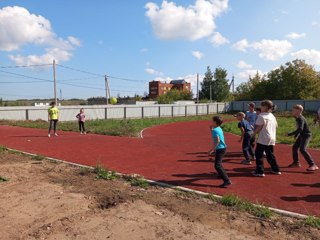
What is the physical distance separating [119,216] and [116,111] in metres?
35.4

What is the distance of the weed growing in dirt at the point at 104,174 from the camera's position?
823cm

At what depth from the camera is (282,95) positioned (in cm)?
6341

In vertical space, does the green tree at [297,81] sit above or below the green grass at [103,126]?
above

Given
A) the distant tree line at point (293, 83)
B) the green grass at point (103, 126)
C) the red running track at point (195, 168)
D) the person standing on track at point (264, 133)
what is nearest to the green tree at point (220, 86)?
the distant tree line at point (293, 83)

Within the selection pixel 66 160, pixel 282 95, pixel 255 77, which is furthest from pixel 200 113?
pixel 66 160

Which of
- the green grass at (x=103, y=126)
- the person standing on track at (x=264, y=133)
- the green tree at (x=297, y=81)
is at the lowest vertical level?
the green grass at (x=103, y=126)

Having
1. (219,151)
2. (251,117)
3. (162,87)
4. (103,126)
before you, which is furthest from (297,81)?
(162,87)

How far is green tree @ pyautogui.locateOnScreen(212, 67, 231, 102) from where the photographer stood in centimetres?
7950

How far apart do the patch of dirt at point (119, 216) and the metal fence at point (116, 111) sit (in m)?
25.3

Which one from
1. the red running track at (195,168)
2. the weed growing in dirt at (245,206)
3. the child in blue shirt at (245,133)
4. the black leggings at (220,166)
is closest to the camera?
the weed growing in dirt at (245,206)

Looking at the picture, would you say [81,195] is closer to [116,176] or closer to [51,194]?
[51,194]

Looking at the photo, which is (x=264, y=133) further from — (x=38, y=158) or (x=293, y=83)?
(x=293, y=83)

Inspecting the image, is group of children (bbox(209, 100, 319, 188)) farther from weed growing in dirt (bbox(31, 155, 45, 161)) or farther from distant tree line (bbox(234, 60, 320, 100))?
distant tree line (bbox(234, 60, 320, 100))

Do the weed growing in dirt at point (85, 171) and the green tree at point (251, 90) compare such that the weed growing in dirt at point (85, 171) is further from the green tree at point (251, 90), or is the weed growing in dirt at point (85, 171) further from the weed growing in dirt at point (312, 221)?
the green tree at point (251, 90)
